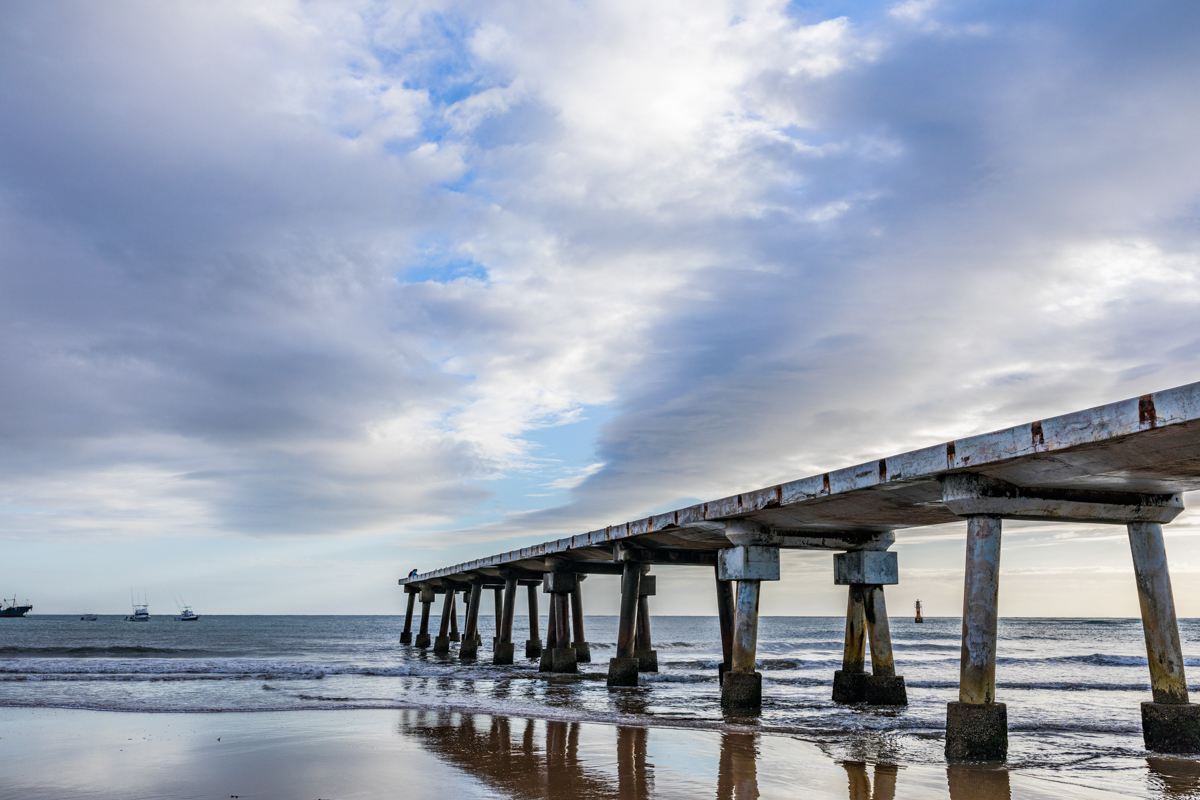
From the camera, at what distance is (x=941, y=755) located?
32.3 feet

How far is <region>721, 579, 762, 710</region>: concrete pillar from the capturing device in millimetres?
13891

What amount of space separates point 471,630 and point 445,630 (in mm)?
6047

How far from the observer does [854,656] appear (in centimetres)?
1541

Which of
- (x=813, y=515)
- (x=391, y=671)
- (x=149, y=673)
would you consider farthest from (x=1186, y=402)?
(x=149, y=673)

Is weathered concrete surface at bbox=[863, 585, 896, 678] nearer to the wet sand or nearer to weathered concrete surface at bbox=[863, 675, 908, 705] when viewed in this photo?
weathered concrete surface at bbox=[863, 675, 908, 705]

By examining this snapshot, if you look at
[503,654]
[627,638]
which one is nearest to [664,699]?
[627,638]

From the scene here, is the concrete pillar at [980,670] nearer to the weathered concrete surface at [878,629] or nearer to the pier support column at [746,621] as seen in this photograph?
the pier support column at [746,621]

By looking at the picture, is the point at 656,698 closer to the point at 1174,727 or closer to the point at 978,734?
the point at 978,734

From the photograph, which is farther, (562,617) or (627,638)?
(562,617)

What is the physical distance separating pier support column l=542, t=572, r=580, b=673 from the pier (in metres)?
5.18

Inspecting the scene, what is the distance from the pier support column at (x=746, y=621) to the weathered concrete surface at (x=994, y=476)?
0.49 meters

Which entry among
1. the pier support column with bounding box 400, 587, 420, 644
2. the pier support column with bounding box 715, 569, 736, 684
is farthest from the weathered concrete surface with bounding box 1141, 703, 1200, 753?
the pier support column with bounding box 400, 587, 420, 644

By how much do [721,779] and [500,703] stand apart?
27.5 feet

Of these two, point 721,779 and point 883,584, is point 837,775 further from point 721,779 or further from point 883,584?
point 883,584
